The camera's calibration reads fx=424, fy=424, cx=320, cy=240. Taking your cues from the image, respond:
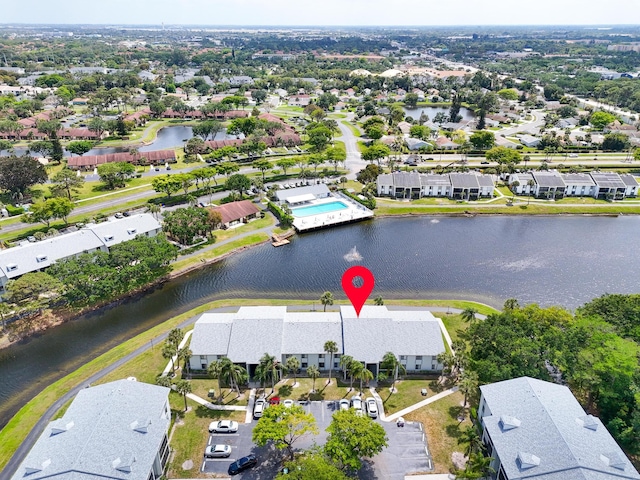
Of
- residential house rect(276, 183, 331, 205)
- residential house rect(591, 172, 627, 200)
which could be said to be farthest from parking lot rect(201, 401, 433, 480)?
residential house rect(591, 172, 627, 200)

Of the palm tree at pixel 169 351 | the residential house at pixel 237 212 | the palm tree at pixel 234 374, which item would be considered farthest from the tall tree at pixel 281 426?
the residential house at pixel 237 212

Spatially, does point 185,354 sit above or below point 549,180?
above

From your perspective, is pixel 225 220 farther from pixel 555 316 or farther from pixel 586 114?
pixel 586 114

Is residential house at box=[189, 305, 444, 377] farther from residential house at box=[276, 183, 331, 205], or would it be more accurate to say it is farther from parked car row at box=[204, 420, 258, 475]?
residential house at box=[276, 183, 331, 205]

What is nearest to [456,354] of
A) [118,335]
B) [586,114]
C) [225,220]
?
[118,335]

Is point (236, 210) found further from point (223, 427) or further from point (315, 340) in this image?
point (223, 427)

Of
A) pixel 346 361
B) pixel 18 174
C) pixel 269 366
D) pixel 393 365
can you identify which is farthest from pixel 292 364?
pixel 18 174
